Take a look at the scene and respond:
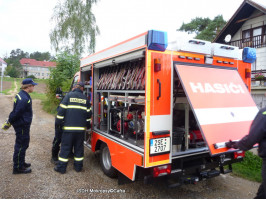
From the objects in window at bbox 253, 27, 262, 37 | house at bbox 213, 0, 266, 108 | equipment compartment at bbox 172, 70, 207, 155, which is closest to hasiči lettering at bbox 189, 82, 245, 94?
equipment compartment at bbox 172, 70, 207, 155

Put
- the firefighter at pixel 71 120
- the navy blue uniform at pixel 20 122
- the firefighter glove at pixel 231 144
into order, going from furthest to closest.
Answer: the firefighter at pixel 71 120 < the navy blue uniform at pixel 20 122 < the firefighter glove at pixel 231 144

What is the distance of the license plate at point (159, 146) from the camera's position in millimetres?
2748

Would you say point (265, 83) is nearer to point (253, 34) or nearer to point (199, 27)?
point (253, 34)

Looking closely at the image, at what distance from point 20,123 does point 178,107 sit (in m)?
2.96

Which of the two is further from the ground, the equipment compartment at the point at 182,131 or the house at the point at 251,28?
the house at the point at 251,28

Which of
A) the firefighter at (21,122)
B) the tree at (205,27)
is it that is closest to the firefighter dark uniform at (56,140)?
the firefighter at (21,122)

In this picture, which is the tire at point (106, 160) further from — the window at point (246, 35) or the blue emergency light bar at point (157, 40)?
the window at point (246, 35)

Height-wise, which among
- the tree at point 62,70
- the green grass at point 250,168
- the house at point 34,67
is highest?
the house at point 34,67

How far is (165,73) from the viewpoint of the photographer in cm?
285

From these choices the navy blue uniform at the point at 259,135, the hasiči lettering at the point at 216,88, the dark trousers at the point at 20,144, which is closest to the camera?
the navy blue uniform at the point at 259,135

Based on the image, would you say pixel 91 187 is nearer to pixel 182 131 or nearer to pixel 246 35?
pixel 182 131

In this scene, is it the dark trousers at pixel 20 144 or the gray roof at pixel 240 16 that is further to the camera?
the gray roof at pixel 240 16

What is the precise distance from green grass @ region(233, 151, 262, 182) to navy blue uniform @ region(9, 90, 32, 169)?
4.29 metres

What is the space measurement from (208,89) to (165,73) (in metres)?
0.67
